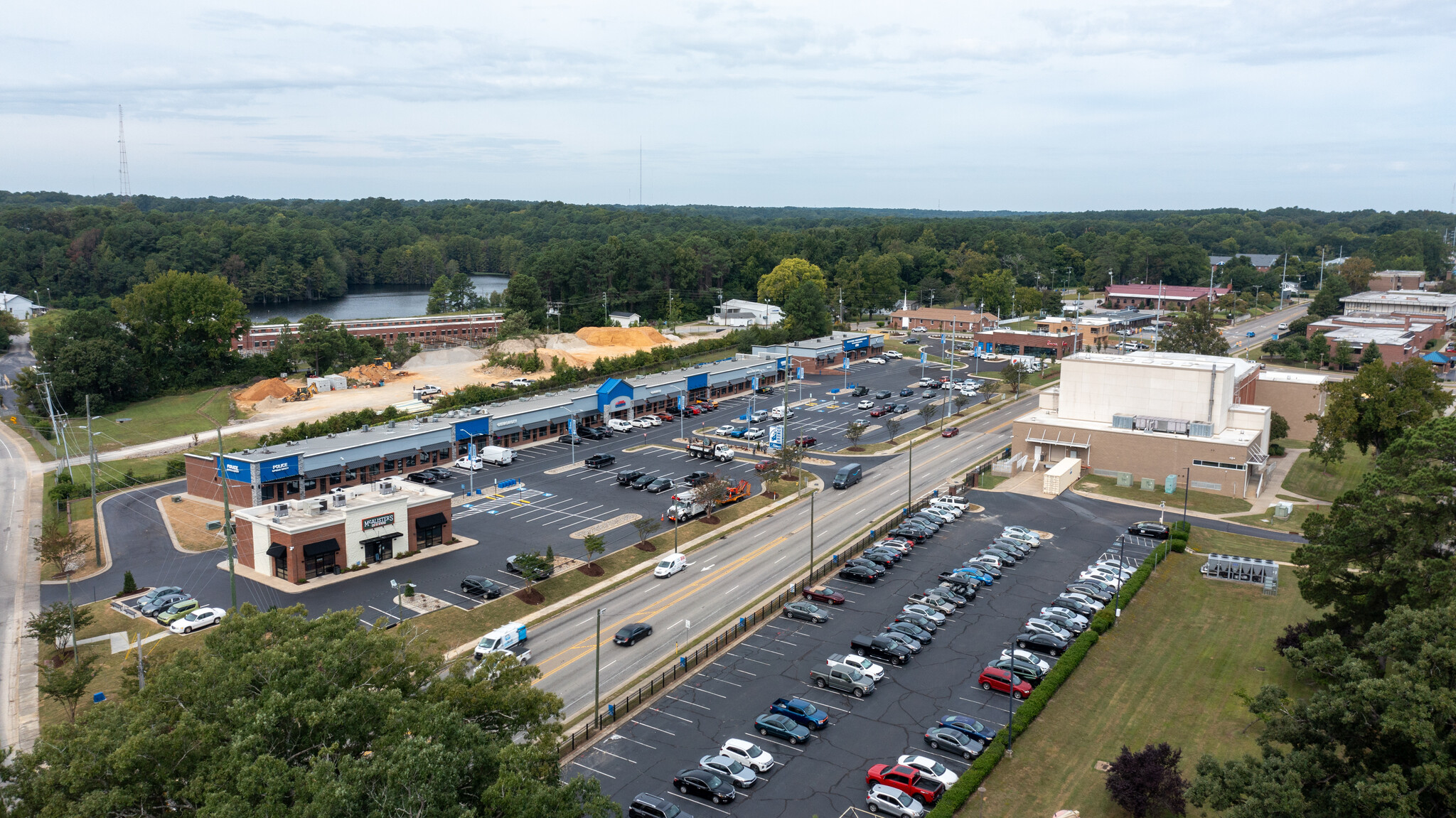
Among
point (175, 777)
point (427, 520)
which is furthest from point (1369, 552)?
point (427, 520)

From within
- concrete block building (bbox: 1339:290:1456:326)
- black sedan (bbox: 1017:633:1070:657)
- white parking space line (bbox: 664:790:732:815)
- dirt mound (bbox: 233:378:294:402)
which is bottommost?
white parking space line (bbox: 664:790:732:815)

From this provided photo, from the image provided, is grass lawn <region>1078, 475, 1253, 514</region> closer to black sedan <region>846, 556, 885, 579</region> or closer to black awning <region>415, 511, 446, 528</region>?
black sedan <region>846, 556, 885, 579</region>

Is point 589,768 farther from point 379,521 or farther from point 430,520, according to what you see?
point 430,520

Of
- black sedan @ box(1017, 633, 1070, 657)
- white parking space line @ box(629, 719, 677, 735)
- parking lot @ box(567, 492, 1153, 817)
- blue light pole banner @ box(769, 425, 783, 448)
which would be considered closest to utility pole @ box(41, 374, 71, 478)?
blue light pole banner @ box(769, 425, 783, 448)

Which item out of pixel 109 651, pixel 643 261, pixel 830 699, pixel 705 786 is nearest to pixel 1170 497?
pixel 830 699

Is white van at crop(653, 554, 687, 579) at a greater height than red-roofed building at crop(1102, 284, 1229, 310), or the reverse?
red-roofed building at crop(1102, 284, 1229, 310)
